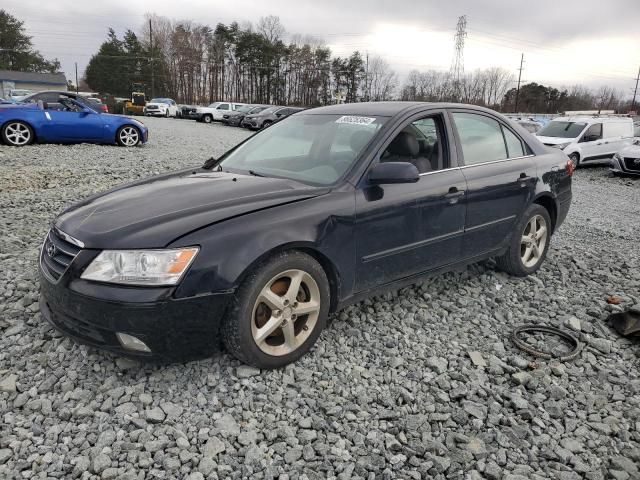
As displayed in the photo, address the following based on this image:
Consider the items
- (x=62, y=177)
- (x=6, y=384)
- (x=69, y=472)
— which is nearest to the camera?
(x=69, y=472)

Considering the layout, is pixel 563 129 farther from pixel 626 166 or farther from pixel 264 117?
pixel 264 117

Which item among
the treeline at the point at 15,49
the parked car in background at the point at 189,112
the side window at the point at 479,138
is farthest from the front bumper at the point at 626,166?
the treeline at the point at 15,49

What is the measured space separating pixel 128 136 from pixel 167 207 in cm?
1133

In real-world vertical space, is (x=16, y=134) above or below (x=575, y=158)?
above

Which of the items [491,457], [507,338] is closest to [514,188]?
[507,338]

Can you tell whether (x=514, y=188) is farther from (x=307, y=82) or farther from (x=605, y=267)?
(x=307, y=82)

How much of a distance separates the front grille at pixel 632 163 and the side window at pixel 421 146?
11883mm

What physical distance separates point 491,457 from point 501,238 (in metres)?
2.31

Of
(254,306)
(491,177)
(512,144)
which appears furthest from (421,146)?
(254,306)

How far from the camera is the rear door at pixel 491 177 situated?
12.6 feet

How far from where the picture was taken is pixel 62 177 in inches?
330

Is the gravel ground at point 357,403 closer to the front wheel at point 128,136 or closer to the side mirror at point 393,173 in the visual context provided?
the side mirror at point 393,173

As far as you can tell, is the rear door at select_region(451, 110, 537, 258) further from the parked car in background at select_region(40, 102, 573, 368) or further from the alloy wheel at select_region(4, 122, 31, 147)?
the alloy wheel at select_region(4, 122, 31, 147)

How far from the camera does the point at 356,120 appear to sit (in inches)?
143
